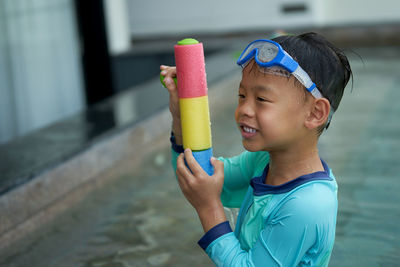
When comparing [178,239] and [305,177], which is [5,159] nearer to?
[178,239]

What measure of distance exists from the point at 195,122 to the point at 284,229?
46cm

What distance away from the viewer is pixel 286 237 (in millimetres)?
1717

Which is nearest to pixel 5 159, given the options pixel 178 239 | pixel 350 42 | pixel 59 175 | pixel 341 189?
pixel 59 175

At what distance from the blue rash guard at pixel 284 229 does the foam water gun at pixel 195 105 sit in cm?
22

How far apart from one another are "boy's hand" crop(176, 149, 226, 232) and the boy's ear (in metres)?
0.34

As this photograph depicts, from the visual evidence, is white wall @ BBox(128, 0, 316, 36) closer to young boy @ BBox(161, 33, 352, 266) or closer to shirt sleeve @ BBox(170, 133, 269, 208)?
shirt sleeve @ BBox(170, 133, 269, 208)

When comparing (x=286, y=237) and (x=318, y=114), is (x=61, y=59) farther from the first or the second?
(x=286, y=237)

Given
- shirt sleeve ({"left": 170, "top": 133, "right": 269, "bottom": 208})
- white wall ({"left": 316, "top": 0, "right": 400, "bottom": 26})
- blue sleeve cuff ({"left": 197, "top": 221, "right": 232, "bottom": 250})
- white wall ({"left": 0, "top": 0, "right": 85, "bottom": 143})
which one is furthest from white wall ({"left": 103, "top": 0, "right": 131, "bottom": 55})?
blue sleeve cuff ({"left": 197, "top": 221, "right": 232, "bottom": 250})

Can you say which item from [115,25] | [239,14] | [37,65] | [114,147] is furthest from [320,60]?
[239,14]

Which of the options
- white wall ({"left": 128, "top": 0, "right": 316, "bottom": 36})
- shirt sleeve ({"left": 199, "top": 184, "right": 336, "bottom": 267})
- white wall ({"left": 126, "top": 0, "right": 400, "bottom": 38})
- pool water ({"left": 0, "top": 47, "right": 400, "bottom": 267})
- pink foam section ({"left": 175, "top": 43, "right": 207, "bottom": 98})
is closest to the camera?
shirt sleeve ({"left": 199, "top": 184, "right": 336, "bottom": 267})

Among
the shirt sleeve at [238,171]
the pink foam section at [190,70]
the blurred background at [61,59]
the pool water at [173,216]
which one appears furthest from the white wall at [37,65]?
the pink foam section at [190,70]

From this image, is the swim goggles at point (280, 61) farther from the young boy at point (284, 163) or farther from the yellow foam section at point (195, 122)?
the yellow foam section at point (195, 122)

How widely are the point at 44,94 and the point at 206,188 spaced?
651 cm

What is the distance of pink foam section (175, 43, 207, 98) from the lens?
1.82 m
